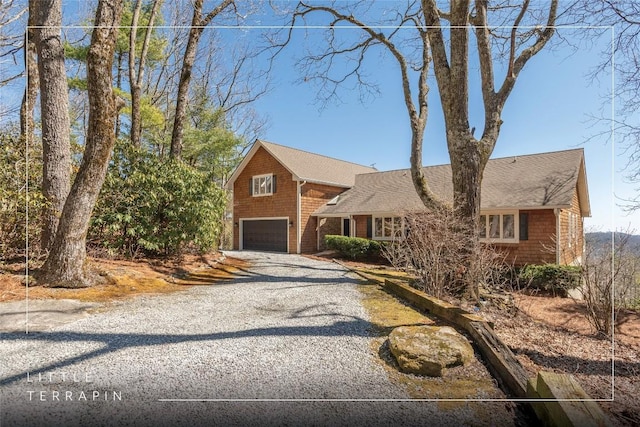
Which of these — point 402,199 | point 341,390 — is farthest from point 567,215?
point 341,390

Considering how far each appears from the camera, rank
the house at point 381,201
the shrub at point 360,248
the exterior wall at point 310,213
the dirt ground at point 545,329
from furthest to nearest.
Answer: the exterior wall at point 310,213 → the shrub at point 360,248 → the house at point 381,201 → the dirt ground at point 545,329

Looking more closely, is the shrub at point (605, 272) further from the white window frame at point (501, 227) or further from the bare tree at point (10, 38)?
the bare tree at point (10, 38)

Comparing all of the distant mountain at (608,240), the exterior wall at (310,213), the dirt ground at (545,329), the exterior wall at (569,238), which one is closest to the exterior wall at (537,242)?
the exterior wall at (569,238)

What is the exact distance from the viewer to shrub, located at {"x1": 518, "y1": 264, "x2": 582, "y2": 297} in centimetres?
908

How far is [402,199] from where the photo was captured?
14.4 metres

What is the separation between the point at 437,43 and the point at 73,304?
828 cm

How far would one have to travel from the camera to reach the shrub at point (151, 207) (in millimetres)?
8055

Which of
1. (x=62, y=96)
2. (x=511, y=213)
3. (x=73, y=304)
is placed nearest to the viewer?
(x=73, y=304)

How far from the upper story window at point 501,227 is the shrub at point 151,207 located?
9.82 meters

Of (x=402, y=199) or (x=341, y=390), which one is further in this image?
(x=402, y=199)

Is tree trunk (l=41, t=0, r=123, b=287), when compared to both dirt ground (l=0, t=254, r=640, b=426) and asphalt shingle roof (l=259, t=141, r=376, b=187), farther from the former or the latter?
asphalt shingle roof (l=259, t=141, r=376, b=187)

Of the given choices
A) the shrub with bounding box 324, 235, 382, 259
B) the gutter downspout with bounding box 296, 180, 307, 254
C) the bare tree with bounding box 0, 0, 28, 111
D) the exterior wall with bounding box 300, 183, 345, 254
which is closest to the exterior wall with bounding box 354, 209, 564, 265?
the shrub with bounding box 324, 235, 382, 259

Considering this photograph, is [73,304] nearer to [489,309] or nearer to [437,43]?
[489,309]

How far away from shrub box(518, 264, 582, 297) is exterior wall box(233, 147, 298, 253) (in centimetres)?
989
